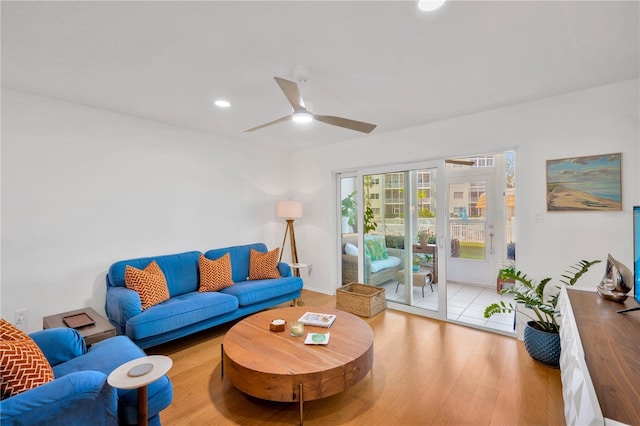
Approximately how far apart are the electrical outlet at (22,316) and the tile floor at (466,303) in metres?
3.94

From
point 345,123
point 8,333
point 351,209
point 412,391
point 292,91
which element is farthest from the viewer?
point 351,209

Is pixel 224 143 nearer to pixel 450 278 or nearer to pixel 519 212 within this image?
pixel 519 212

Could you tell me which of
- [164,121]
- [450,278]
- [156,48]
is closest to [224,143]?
[164,121]

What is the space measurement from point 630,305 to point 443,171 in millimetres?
2079

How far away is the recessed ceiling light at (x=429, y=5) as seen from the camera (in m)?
1.47

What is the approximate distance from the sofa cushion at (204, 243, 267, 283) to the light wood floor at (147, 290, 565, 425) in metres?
0.98

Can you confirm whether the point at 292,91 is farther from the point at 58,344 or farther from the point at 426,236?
the point at 426,236

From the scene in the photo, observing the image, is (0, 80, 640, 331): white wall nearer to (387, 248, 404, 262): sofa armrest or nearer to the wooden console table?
the wooden console table

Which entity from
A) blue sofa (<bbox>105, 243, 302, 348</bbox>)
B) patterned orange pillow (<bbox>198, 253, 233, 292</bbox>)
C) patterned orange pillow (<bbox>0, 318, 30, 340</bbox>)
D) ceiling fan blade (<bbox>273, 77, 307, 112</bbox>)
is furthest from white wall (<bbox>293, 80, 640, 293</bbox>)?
patterned orange pillow (<bbox>0, 318, 30, 340</bbox>)

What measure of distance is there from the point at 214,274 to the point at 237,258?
51 cm

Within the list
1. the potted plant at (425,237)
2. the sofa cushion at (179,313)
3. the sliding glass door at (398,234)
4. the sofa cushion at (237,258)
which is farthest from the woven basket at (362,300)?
the sofa cushion at (179,313)

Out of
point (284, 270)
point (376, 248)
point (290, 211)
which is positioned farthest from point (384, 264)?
point (290, 211)

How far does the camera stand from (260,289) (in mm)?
3367

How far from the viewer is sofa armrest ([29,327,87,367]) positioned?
1.76m
